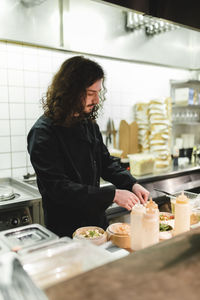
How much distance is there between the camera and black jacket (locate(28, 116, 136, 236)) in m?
1.61

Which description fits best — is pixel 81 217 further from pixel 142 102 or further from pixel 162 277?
pixel 142 102

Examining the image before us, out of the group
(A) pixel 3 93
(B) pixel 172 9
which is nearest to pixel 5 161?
(A) pixel 3 93

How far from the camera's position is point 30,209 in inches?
89.7

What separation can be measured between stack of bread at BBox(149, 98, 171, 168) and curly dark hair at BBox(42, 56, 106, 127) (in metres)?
1.93

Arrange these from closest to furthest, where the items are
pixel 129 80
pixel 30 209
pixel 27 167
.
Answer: pixel 30 209 → pixel 27 167 → pixel 129 80

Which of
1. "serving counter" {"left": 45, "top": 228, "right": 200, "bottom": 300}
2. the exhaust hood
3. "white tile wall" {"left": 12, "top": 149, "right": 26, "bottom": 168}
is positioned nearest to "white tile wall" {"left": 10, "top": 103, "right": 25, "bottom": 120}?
"white tile wall" {"left": 12, "top": 149, "right": 26, "bottom": 168}

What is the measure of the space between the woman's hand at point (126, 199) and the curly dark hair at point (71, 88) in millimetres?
533

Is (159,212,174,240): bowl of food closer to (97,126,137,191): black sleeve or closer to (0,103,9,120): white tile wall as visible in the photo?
(97,126,137,191): black sleeve

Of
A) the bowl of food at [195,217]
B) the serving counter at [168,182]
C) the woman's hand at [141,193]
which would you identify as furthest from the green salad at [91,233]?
the serving counter at [168,182]

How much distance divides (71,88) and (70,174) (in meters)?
0.51

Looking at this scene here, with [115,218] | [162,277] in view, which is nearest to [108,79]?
[115,218]

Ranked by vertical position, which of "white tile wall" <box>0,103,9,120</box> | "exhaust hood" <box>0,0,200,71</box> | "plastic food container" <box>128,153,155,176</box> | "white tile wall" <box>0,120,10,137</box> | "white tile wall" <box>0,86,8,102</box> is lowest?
"plastic food container" <box>128,153,155,176</box>

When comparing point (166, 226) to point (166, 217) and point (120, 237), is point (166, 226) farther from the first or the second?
point (120, 237)

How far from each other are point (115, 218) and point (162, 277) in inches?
84.0
